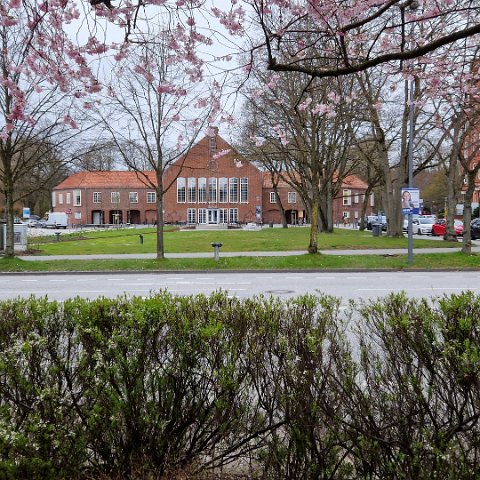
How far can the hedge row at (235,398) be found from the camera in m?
2.72

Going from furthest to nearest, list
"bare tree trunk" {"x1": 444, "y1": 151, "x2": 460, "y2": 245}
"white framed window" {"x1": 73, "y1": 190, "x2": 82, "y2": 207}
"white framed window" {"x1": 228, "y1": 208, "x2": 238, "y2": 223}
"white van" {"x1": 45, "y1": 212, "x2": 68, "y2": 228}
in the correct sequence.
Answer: "white framed window" {"x1": 73, "y1": 190, "x2": 82, "y2": 207} → "white framed window" {"x1": 228, "y1": 208, "x2": 238, "y2": 223} → "white van" {"x1": 45, "y1": 212, "x2": 68, "y2": 228} → "bare tree trunk" {"x1": 444, "y1": 151, "x2": 460, "y2": 245}

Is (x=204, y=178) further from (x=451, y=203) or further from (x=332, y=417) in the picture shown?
(x=332, y=417)

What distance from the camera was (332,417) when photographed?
2.80 metres

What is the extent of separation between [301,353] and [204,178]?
8068 centimetres

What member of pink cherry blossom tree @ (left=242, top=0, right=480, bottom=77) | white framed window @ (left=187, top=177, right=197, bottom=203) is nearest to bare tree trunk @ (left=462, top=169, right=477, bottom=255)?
pink cherry blossom tree @ (left=242, top=0, right=480, bottom=77)

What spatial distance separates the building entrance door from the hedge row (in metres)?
80.0

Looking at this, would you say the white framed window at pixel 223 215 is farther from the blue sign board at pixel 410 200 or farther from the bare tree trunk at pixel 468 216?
the blue sign board at pixel 410 200

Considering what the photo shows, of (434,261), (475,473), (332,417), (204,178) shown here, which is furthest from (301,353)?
(204,178)

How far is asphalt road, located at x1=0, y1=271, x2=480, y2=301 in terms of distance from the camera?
12.9 meters

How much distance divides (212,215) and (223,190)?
177 inches

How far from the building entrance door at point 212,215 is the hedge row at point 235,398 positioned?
80.0 m

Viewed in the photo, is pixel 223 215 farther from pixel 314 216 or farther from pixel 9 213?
pixel 9 213

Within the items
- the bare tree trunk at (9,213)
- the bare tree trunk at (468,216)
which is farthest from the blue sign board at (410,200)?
the bare tree trunk at (9,213)

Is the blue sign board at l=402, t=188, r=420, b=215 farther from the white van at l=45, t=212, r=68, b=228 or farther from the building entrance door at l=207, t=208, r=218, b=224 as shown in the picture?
the building entrance door at l=207, t=208, r=218, b=224
